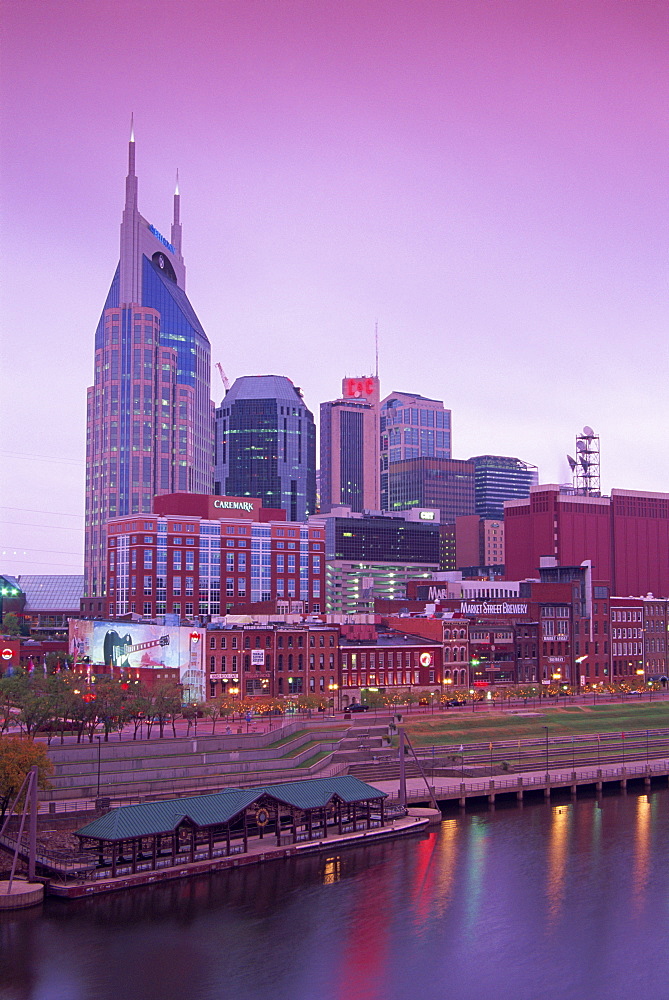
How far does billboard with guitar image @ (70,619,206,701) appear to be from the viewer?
499ft

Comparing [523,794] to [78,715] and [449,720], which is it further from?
[78,715]

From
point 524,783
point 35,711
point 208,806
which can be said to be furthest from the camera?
point 524,783

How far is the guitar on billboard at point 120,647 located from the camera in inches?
6401

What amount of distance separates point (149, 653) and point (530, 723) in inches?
2151

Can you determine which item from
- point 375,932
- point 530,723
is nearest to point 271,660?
point 530,723

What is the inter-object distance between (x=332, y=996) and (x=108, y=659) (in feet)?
393

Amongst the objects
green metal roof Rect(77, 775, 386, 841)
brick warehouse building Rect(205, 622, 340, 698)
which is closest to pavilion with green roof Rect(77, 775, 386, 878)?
green metal roof Rect(77, 775, 386, 841)

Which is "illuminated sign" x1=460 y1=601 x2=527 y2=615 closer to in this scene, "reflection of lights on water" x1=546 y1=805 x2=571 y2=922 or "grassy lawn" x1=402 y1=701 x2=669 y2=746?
"grassy lawn" x1=402 y1=701 x2=669 y2=746

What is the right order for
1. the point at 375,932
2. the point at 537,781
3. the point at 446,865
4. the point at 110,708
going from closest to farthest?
1. the point at 375,932
2. the point at 446,865
3. the point at 110,708
4. the point at 537,781

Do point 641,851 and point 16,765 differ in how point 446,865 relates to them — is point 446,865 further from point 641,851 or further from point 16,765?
point 16,765

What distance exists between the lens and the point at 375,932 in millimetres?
71000

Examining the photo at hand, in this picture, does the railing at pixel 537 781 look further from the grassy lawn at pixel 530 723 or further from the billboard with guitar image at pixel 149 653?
the billboard with guitar image at pixel 149 653

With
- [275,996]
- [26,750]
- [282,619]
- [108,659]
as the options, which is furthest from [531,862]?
[108,659]

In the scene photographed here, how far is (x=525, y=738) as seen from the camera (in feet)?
454
